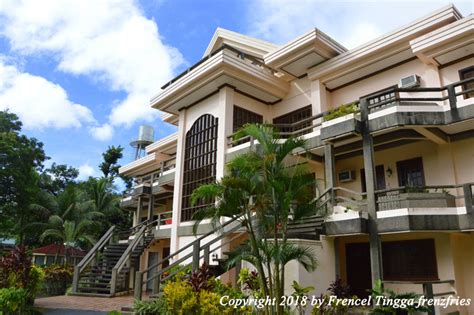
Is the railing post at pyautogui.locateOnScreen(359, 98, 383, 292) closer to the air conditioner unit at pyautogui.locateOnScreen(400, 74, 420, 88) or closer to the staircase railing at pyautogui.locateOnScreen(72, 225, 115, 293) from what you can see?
the air conditioner unit at pyautogui.locateOnScreen(400, 74, 420, 88)

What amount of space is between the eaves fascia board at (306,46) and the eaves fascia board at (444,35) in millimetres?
2866

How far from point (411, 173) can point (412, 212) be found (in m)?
3.41

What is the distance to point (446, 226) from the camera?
9.23m

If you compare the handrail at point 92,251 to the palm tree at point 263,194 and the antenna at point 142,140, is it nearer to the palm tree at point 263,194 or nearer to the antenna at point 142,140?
the palm tree at point 263,194

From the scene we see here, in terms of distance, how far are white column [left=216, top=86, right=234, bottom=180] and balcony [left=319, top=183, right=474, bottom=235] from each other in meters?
4.48

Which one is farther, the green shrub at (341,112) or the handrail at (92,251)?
the handrail at (92,251)

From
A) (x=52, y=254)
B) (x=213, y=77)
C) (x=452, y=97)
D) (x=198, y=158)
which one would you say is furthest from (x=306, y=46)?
(x=52, y=254)

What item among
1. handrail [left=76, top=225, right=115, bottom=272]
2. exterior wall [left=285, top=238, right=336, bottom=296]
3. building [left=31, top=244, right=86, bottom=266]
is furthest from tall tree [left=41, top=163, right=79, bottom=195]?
exterior wall [left=285, top=238, right=336, bottom=296]

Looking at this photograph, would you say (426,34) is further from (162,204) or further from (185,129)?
(162,204)

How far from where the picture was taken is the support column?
31.2 ft

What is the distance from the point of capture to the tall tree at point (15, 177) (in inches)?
1003

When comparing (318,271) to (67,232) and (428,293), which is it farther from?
(67,232)

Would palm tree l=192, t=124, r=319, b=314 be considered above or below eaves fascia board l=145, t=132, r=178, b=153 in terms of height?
below

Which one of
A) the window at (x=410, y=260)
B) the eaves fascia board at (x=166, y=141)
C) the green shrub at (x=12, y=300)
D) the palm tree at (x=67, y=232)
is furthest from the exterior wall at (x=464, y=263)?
the palm tree at (x=67, y=232)
